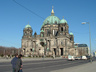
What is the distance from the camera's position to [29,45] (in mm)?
102062

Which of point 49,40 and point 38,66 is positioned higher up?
point 49,40

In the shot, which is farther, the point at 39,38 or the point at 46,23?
the point at 46,23

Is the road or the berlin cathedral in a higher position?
the berlin cathedral

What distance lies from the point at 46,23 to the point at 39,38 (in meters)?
13.3

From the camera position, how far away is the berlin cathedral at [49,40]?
9338 centimetres

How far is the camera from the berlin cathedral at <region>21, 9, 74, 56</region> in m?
93.4

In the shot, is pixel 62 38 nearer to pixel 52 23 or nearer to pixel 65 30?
pixel 65 30

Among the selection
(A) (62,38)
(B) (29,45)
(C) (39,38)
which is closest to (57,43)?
(A) (62,38)

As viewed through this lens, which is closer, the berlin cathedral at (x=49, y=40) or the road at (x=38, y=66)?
the road at (x=38, y=66)

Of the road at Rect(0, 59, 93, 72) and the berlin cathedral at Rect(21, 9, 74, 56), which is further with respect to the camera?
the berlin cathedral at Rect(21, 9, 74, 56)

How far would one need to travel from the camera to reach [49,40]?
96.5 meters

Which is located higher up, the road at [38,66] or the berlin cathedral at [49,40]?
the berlin cathedral at [49,40]

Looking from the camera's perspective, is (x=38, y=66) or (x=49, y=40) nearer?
(x=38, y=66)

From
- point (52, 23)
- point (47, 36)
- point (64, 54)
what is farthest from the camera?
point (52, 23)
